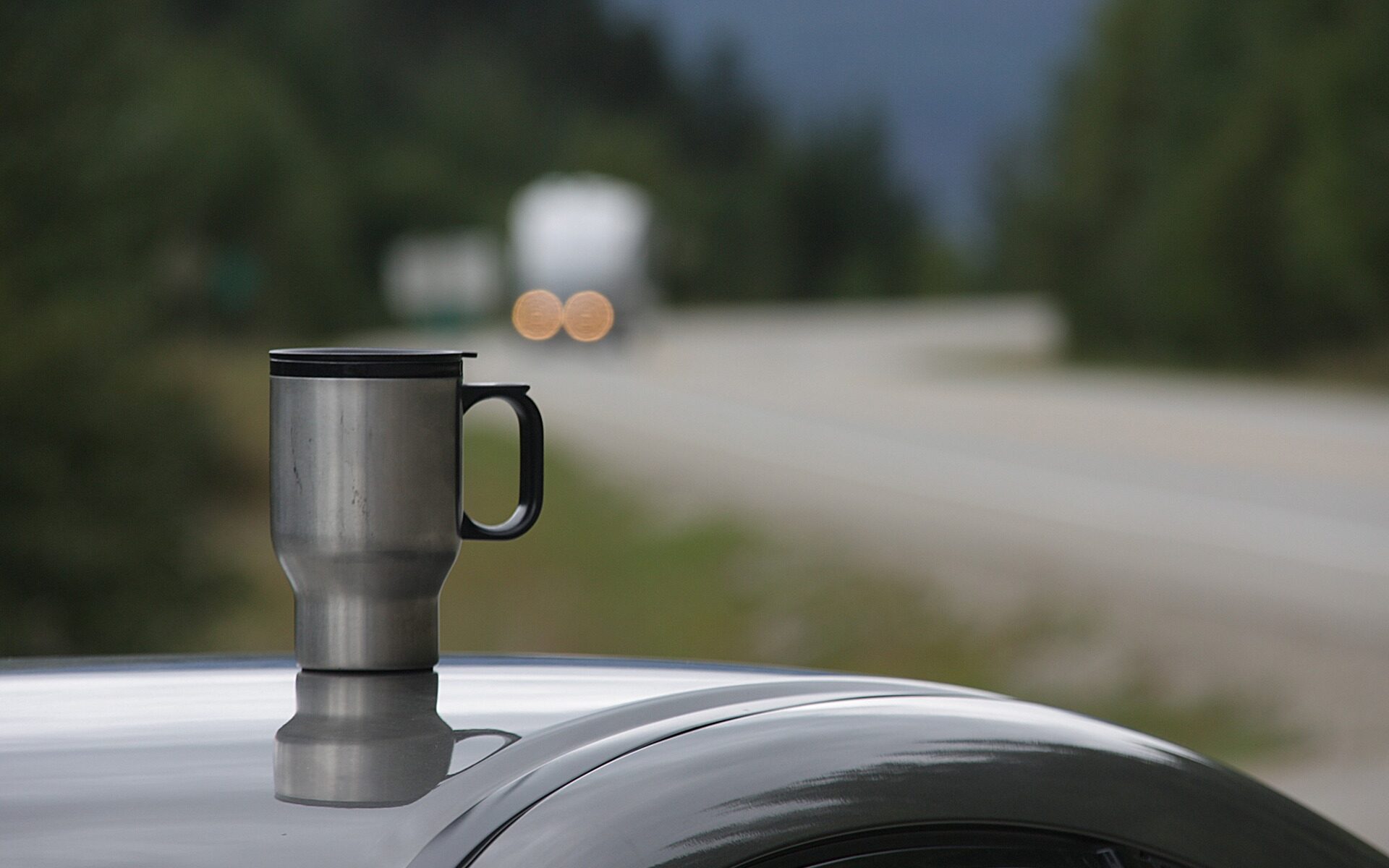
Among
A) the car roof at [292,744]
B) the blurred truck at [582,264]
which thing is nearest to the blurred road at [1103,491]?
the car roof at [292,744]

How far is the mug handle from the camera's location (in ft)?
6.32

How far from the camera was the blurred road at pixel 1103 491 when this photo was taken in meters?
8.04

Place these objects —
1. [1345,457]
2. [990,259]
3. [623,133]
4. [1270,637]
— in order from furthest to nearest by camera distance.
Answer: [623,133] < [990,259] < [1345,457] < [1270,637]

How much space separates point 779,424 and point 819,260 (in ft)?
209

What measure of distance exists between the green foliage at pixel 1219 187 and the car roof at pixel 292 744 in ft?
78.3

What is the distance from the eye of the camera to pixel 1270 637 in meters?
8.40

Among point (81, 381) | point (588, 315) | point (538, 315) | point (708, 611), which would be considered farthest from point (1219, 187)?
point (81, 381)

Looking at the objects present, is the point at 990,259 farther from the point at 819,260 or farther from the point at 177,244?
the point at 177,244

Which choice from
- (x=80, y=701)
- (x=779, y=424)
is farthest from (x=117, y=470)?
(x=779, y=424)

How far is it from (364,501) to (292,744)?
331mm

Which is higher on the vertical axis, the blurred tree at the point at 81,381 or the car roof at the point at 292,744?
the blurred tree at the point at 81,381

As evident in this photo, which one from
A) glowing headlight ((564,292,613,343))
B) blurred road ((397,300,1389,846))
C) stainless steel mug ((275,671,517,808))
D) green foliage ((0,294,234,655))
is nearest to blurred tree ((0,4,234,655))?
green foliage ((0,294,234,655))

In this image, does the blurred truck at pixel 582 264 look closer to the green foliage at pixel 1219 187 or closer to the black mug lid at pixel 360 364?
the green foliage at pixel 1219 187

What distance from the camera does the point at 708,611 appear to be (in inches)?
395
